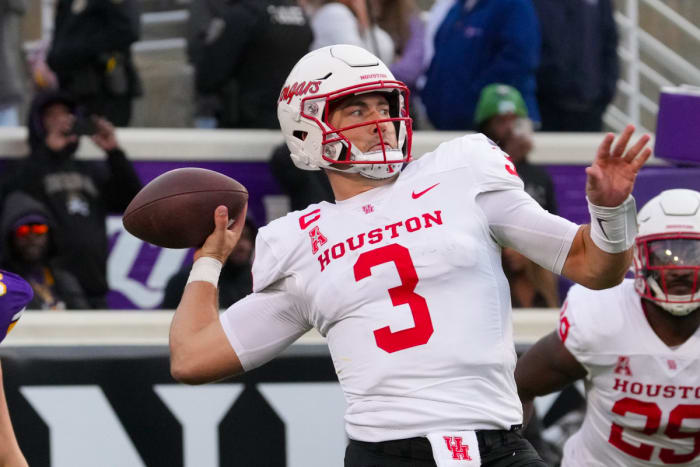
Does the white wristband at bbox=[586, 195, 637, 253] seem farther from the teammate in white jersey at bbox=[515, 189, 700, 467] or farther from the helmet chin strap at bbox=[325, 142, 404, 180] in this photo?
the teammate in white jersey at bbox=[515, 189, 700, 467]

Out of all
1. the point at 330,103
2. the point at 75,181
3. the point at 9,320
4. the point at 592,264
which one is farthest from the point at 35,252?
the point at 592,264

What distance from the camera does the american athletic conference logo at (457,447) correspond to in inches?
142

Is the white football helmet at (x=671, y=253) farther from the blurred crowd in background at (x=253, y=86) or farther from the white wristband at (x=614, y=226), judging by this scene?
the white wristband at (x=614, y=226)

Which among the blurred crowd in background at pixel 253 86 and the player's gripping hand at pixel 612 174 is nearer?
the player's gripping hand at pixel 612 174

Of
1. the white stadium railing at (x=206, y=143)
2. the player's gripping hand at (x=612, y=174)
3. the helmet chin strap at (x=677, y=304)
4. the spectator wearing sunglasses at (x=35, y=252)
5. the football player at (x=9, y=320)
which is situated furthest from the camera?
the white stadium railing at (x=206, y=143)

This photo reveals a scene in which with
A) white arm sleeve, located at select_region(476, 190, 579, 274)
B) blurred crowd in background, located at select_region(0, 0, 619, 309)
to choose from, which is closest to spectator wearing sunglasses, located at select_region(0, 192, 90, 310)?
blurred crowd in background, located at select_region(0, 0, 619, 309)

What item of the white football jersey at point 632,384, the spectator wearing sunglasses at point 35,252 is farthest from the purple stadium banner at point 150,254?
the white football jersey at point 632,384

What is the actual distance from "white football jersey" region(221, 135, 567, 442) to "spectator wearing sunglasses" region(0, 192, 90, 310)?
250cm

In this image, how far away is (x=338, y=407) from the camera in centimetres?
569

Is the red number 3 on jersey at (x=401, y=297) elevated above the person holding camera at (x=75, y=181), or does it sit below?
above

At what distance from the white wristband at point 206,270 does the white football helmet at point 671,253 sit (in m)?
1.82

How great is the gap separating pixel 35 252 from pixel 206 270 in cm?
242

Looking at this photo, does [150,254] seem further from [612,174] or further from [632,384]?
[612,174]

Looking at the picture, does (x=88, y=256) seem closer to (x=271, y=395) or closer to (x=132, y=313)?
(x=132, y=313)
